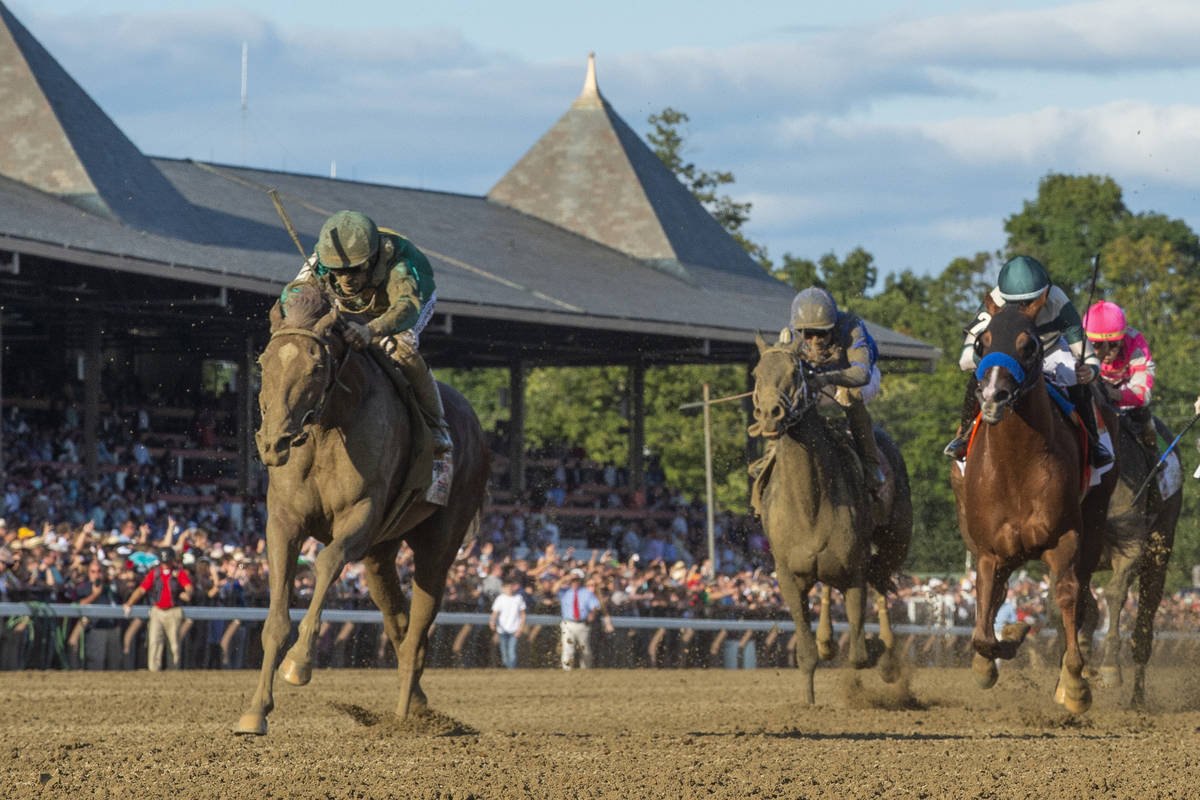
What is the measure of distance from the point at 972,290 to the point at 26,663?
55513 millimetres

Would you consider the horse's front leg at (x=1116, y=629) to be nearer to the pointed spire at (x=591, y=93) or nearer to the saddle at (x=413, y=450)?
the saddle at (x=413, y=450)

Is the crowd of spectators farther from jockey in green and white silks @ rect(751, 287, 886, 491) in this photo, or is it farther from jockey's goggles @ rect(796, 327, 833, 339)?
jockey's goggles @ rect(796, 327, 833, 339)

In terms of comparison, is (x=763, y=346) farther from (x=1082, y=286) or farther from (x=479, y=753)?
(x=1082, y=286)

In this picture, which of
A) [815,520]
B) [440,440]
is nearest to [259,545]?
[815,520]

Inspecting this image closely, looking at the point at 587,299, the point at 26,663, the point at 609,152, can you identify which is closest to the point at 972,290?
the point at 609,152

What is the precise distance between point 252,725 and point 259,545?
601 inches

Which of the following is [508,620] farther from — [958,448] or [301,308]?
[301,308]

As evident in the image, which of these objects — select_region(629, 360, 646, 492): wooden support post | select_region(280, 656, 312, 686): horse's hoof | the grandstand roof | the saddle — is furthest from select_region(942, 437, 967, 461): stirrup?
select_region(629, 360, 646, 492): wooden support post

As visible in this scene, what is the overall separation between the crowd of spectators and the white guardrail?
0.60ft

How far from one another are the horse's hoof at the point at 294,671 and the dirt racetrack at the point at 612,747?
0.34 meters

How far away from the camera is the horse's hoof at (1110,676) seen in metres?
13.0

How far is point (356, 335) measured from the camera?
9078 millimetres

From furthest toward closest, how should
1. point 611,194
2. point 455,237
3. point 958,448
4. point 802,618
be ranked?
point 611,194 → point 455,237 → point 802,618 → point 958,448

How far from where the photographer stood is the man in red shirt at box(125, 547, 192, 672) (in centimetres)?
1881
